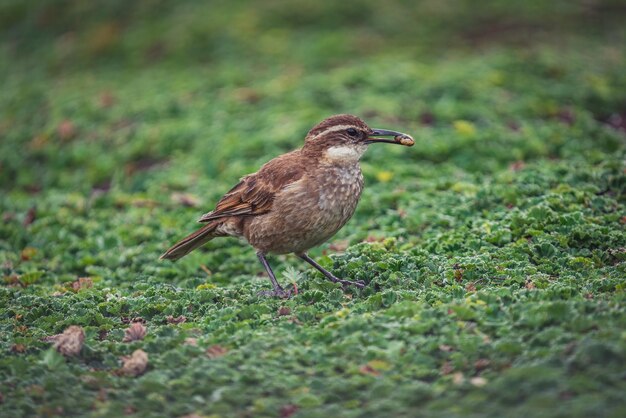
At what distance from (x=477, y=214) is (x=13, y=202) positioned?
592 cm

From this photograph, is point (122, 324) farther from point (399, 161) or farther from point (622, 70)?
point (622, 70)

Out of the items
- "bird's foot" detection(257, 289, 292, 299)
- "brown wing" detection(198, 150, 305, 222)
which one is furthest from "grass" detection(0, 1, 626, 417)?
"brown wing" detection(198, 150, 305, 222)

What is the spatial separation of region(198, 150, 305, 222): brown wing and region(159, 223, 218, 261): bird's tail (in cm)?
12

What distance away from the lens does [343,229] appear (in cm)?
898

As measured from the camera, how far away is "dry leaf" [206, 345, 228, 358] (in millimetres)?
5859

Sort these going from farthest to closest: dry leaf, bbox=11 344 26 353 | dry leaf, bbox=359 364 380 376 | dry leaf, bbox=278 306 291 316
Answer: dry leaf, bbox=278 306 291 316 → dry leaf, bbox=11 344 26 353 → dry leaf, bbox=359 364 380 376

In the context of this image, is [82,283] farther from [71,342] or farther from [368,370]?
[368,370]

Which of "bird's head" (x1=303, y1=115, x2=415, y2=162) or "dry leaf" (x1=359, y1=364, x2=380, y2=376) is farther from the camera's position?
"bird's head" (x1=303, y1=115, x2=415, y2=162)

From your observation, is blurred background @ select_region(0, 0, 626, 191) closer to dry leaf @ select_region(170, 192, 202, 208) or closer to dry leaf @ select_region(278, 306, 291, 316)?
dry leaf @ select_region(170, 192, 202, 208)

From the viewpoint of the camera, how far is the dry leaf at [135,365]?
5746mm

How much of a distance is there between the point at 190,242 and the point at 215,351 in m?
2.23

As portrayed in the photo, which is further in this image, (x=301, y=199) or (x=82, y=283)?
(x=82, y=283)

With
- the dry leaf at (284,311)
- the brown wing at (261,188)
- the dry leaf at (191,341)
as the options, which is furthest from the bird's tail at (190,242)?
the dry leaf at (191,341)

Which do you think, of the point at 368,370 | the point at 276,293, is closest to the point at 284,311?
the point at 276,293
